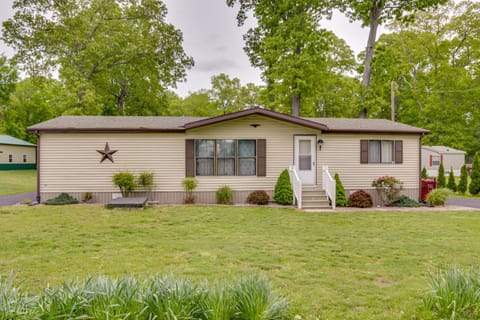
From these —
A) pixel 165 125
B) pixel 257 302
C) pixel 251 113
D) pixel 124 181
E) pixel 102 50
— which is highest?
pixel 102 50

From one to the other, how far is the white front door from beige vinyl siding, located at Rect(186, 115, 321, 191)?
1.00ft

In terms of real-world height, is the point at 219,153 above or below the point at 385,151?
below

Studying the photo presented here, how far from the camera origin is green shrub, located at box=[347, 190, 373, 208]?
1039 cm

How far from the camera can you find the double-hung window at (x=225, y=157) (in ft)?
35.4

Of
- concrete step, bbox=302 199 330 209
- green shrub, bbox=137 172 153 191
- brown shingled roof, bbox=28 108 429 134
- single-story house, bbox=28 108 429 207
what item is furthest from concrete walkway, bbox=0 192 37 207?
concrete step, bbox=302 199 330 209

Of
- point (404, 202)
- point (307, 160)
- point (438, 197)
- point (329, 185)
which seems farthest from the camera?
point (307, 160)

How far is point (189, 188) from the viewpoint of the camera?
10367 mm

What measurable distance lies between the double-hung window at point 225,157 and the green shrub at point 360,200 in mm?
3616

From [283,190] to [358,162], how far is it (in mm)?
3323

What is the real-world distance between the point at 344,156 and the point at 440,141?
77.6 ft

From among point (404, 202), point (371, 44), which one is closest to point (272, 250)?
point (404, 202)

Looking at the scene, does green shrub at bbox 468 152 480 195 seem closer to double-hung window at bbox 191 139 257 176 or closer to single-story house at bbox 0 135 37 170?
double-hung window at bbox 191 139 257 176

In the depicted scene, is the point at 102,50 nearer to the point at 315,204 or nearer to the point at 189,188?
the point at 189,188

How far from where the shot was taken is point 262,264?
4.48 m
